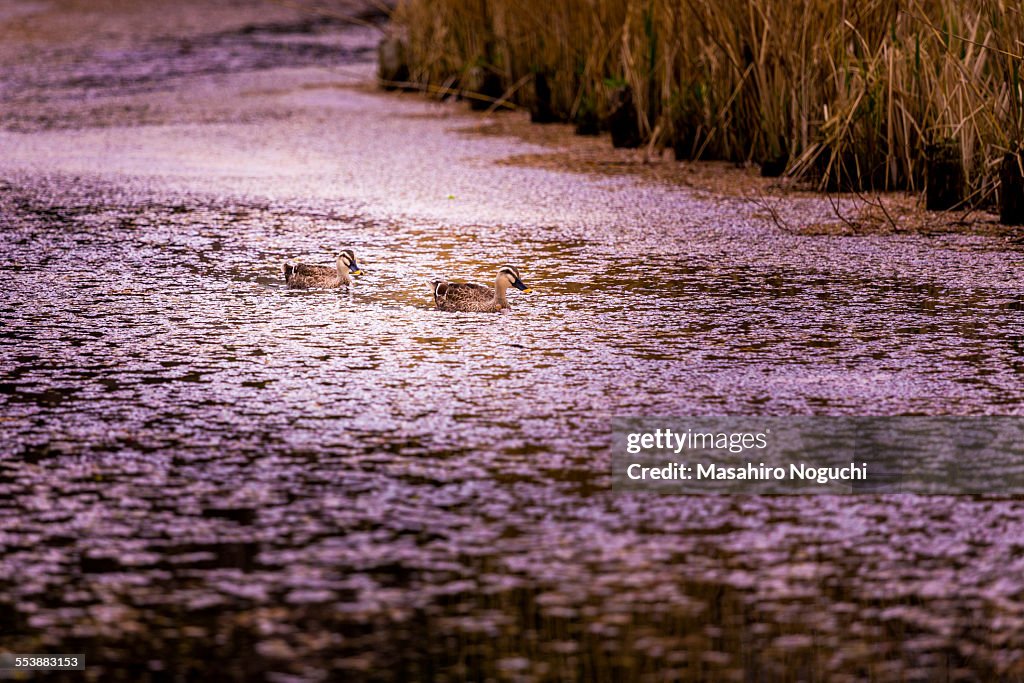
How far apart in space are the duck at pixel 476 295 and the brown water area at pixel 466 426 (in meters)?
0.03

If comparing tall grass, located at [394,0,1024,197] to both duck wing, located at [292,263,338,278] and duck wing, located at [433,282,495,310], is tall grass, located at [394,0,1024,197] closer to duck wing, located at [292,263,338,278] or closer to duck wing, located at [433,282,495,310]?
duck wing, located at [433,282,495,310]

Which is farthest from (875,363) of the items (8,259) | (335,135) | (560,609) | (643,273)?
(335,135)

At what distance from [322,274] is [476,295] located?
0.58 meters

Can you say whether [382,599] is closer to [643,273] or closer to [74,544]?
[74,544]

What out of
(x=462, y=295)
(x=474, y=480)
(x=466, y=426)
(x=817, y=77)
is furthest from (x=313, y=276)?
(x=817, y=77)

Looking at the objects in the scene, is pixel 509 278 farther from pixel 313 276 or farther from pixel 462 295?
pixel 313 276

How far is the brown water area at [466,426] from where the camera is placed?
2371 mm

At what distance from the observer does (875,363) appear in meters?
3.92

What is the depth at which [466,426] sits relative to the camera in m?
3.39

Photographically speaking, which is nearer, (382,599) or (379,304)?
(382,599)

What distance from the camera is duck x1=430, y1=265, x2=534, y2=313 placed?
4.49 m

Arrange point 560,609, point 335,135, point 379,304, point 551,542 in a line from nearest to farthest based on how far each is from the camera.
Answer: point 560,609 → point 551,542 → point 379,304 → point 335,135

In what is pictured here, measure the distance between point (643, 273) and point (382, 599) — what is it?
272cm

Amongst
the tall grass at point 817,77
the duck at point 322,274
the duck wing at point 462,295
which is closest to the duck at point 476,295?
the duck wing at point 462,295
